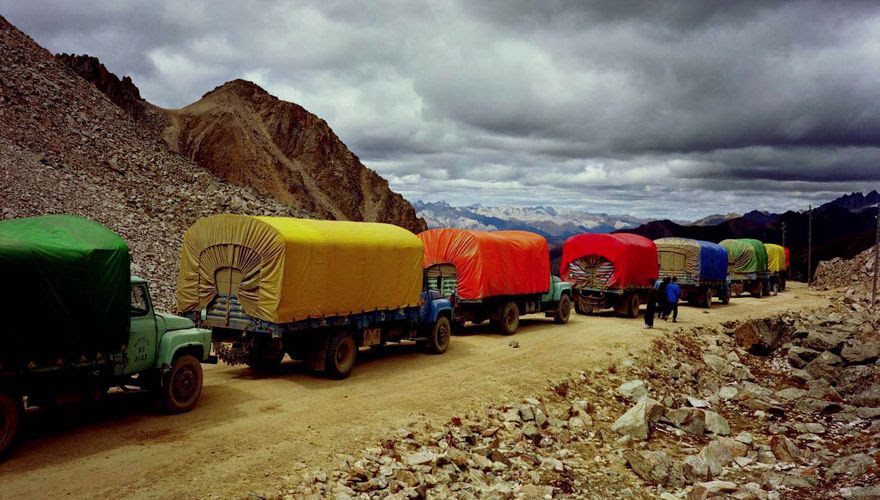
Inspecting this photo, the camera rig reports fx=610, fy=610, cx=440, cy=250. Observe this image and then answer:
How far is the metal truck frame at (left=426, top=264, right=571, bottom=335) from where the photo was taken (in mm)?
20312

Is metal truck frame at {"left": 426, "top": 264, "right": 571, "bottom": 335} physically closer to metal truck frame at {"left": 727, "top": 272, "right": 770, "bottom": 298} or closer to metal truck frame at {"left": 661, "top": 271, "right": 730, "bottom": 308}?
metal truck frame at {"left": 661, "top": 271, "right": 730, "bottom": 308}

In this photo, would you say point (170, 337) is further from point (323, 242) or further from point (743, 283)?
point (743, 283)

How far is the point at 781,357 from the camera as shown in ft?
81.7

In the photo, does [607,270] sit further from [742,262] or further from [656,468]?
[742,262]

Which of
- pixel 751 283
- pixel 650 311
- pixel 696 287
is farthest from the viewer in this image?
pixel 751 283

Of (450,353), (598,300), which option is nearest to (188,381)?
(450,353)

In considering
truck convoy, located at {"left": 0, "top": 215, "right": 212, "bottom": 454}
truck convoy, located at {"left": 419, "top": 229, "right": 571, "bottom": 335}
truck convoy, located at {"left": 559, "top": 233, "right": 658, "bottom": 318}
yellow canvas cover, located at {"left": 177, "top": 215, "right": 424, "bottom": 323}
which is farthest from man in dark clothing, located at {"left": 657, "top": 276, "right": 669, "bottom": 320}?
truck convoy, located at {"left": 0, "top": 215, "right": 212, "bottom": 454}

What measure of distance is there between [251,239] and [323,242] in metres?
1.54

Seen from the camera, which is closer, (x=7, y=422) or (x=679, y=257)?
(x=7, y=422)

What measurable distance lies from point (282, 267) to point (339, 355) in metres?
2.86

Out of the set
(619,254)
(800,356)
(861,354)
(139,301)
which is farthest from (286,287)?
(861,354)

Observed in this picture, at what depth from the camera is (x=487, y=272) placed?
20234 millimetres

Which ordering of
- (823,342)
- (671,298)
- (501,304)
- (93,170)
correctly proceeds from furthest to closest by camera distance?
(93,170) → (671,298) → (823,342) → (501,304)

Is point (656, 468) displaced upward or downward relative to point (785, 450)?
upward
